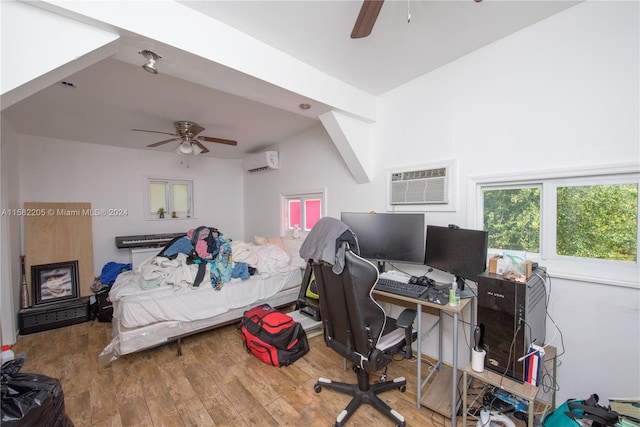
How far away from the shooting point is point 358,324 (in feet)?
5.01

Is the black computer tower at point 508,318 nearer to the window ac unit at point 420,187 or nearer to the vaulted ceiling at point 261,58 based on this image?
the window ac unit at point 420,187

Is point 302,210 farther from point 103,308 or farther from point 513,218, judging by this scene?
point 103,308

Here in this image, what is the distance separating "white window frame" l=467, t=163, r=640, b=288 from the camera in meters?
1.49

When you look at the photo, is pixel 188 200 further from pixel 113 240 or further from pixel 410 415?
pixel 410 415

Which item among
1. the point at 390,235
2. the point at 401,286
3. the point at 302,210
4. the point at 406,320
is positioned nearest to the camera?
the point at 406,320

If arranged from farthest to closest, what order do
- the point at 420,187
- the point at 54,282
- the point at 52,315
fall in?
the point at 54,282
the point at 52,315
the point at 420,187

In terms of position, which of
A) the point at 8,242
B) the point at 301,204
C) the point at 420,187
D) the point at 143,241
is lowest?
the point at 143,241

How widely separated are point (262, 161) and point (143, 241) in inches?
94.8

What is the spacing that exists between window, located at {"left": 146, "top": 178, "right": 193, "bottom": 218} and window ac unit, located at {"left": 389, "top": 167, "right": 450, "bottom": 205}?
13.9 feet

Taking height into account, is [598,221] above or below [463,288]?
above

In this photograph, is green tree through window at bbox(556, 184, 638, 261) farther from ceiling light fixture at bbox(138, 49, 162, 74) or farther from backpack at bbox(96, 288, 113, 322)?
backpack at bbox(96, 288, 113, 322)

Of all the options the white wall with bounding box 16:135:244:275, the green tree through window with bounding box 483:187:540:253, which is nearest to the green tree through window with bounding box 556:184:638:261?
the green tree through window with bounding box 483:187:540:253

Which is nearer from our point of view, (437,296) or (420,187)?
(437,296)

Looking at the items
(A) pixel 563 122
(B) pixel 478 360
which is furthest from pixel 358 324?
(A) pixel 563 122
